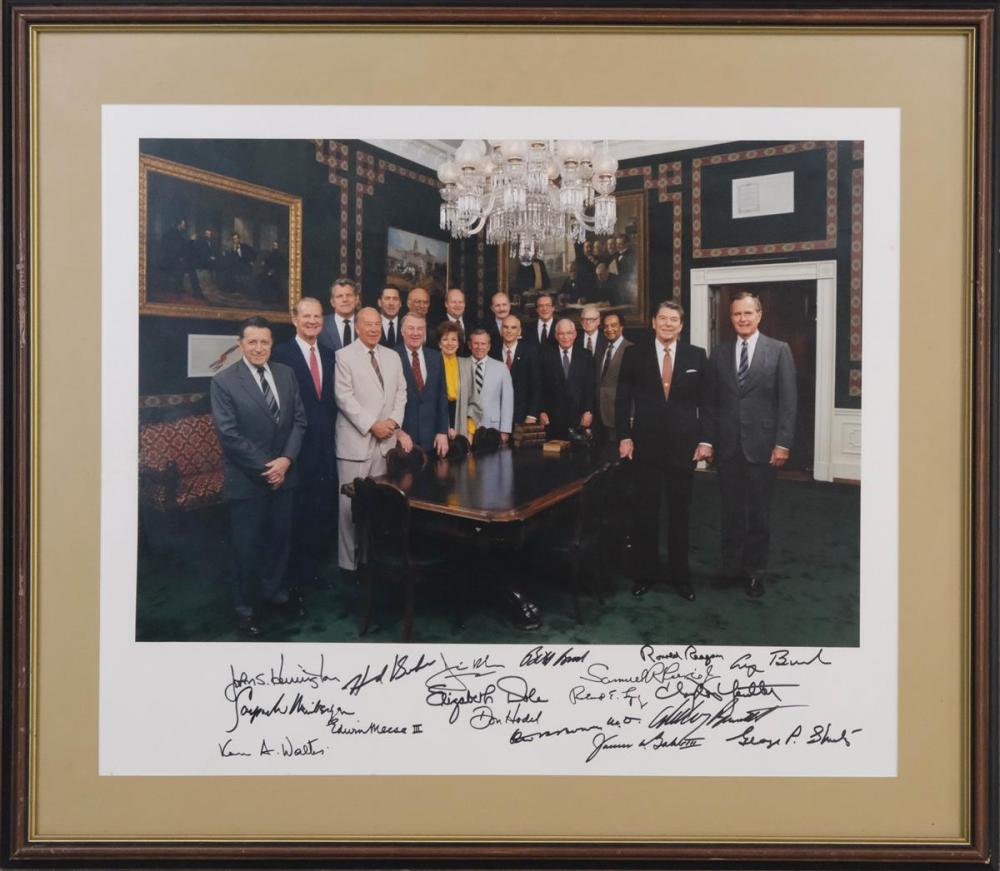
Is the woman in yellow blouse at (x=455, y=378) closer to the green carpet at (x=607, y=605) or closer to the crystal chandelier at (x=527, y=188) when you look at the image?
the crystal chandelier at (x=527, y=188)

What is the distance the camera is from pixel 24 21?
4.34 feet

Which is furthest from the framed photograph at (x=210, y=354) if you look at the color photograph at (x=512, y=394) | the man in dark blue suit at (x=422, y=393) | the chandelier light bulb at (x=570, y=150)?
the chandelier light bulb at (x=570, y=150)

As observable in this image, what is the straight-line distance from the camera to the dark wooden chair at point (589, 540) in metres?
1.39

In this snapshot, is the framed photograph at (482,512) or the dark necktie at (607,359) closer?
the framed photograph at (482,512)

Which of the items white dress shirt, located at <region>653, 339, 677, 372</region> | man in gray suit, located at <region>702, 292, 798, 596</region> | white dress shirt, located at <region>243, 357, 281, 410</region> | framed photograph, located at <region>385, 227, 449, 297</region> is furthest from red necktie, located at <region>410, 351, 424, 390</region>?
man in gray suit, located at <region>702, 292, 798, 596</region>

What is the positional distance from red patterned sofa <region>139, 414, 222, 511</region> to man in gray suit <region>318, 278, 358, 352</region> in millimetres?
429

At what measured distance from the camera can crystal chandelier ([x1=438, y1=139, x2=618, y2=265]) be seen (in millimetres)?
1319

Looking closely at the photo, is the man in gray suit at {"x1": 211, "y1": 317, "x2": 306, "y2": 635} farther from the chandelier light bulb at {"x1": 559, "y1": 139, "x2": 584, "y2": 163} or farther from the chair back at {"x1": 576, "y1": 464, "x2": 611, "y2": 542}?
the chandelier light bulb at {"x1": 559, "y1": 139, "x2": 584, "y2": 163}

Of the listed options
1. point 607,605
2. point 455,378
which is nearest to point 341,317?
point 455,378

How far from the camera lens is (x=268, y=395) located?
1.41 meters

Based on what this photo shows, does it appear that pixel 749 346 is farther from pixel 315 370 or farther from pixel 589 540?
pixel 315 370

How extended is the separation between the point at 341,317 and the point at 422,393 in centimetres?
34

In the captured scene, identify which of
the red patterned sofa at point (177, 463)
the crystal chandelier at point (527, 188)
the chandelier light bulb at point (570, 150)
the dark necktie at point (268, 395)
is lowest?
the red patterned sofa at point (177, 463)

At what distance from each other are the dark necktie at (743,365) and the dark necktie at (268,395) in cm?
144
